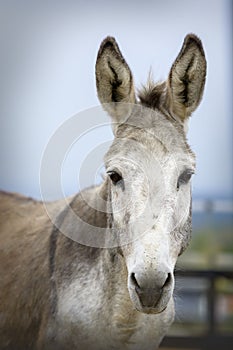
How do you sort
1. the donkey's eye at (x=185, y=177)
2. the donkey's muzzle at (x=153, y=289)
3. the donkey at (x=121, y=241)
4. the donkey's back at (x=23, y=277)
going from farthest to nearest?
1. the donkey's back at (x=23, y=277)
2. the donkey's eye at (x=185, y=177)
3. the donkey at (x=121, y=241)
4. the donkey's muzzle at (x=153, y=289)

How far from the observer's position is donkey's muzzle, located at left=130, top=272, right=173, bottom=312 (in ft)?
10.9

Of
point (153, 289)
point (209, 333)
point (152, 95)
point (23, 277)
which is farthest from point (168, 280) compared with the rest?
point (209, 333)

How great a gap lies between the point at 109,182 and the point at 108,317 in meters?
0.69

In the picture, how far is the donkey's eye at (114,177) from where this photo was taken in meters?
3.71

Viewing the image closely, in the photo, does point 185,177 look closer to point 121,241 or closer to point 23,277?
point 121,241

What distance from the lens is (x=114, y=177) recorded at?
374cm

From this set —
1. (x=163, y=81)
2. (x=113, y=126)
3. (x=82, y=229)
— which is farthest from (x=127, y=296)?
(x=163, y=81)

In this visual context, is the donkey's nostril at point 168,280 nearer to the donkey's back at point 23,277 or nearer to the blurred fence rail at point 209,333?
the donkey's back at point 23,277

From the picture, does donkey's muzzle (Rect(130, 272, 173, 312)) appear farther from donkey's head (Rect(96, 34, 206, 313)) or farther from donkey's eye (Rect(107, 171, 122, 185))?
donkey's eye (Rect(107, 171, 122, 185))

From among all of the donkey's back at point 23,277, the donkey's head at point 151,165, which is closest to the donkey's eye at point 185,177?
the donkey's head at point 151,165

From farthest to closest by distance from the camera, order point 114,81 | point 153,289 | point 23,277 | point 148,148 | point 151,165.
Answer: point 23,277 → point 114,81 → point 148,148 → point 151,165 → point 153,289

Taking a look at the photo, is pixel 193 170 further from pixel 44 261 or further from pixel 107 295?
pixel 44 261

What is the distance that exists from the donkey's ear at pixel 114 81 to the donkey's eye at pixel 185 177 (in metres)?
0.49

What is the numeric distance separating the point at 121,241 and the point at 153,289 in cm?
42
